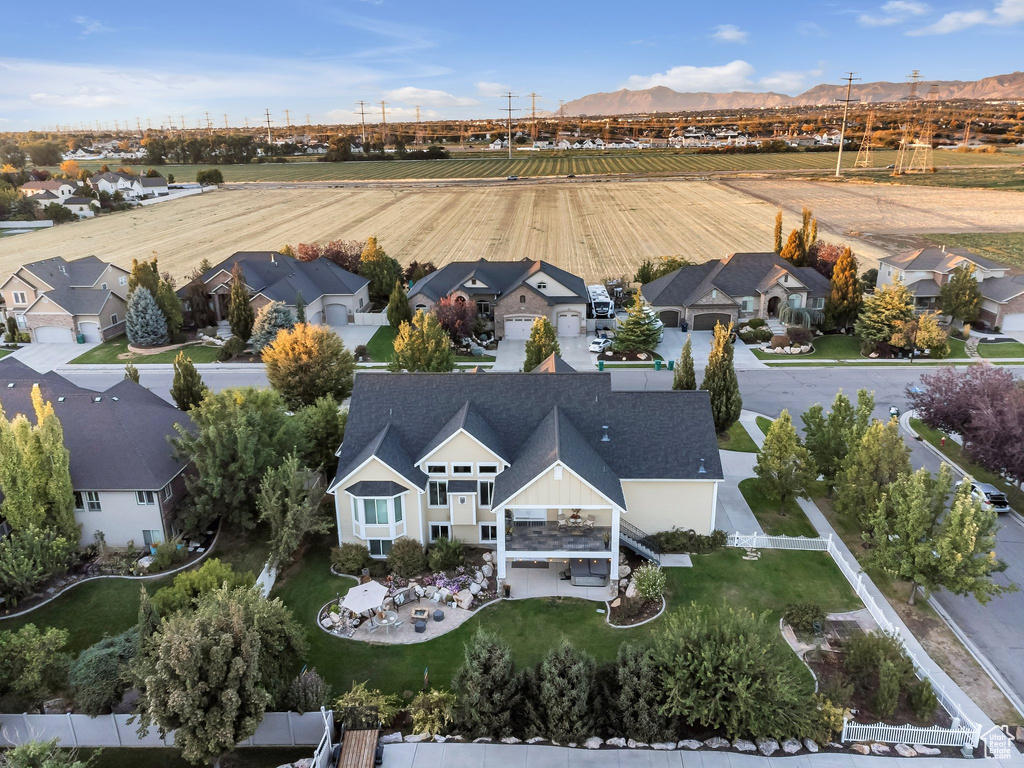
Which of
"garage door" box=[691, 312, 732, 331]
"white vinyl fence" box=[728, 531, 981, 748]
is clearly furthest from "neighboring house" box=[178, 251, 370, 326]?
"white vinyl fence" box=[728, 531, 981, 748]

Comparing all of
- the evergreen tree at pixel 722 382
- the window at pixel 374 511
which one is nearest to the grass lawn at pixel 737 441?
the evergreen tree at pixel 722 382

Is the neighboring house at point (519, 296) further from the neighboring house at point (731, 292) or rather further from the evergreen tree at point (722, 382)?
the evergreen tree at point (722, 382)

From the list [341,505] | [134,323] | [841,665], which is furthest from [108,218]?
[841,665]

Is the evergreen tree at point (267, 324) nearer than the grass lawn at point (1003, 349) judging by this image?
No

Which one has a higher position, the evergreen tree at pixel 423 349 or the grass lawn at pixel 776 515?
the evergreen tree at pixel 423 349

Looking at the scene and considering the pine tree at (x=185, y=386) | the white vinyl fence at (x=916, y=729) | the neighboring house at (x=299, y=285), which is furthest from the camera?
the neighboring house at (x=299, y=285)

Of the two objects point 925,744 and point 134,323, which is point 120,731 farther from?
point 134,323

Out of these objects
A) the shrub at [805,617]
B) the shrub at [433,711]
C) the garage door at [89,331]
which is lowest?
the shrub at [433,711]
